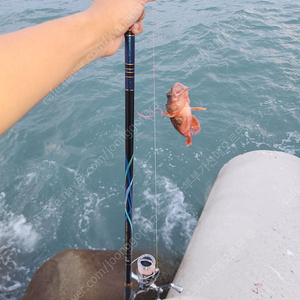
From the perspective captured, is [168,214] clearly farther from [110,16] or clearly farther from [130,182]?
[110,16]

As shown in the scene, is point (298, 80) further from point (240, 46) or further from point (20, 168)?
point (20, 168)

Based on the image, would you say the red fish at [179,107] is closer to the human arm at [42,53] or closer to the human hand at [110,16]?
the human hand at [110,16]

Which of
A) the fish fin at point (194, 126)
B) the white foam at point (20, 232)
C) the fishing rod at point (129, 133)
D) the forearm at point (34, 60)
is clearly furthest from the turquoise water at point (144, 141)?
the forearm at point (34, 60)

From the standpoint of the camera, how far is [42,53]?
0.94 metres

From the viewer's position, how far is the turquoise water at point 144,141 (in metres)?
5.14

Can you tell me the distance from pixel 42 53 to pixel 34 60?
1.9 inches

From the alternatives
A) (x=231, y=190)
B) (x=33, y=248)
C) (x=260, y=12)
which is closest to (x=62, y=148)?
(x=33, y=248)

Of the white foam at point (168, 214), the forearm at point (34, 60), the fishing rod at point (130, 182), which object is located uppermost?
the forearm at point (34, 60)

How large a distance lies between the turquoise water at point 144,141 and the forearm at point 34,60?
414 centimetres

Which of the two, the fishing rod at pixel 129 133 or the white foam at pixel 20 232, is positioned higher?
the fishing rod at pixel 129 133

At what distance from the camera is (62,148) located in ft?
22.2

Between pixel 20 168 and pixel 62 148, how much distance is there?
3.36 ft

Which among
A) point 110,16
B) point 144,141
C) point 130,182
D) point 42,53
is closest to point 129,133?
point 130,182

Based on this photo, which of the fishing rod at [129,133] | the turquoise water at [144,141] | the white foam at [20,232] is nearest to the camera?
the fishing rod at [129,133]
